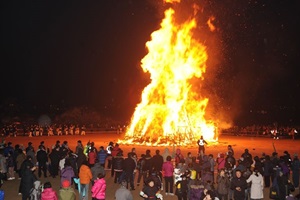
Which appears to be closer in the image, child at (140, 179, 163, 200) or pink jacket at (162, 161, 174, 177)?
child at (140, 179, 163, 200)

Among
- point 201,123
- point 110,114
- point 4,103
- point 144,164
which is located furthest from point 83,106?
point 144,164

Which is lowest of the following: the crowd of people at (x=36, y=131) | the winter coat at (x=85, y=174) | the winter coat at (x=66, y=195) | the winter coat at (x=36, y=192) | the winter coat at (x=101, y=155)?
the winter coat at (x=36, y=192)

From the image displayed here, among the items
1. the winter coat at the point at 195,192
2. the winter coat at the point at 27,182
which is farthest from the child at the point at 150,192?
the winter coat at the point at 27,182

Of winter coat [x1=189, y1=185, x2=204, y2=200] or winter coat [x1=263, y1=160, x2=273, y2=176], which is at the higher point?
winter coat [x1=263, y1=160, x2=273, y2=176]

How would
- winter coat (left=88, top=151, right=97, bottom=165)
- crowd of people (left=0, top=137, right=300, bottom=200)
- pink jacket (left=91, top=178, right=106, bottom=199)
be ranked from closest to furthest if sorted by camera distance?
crowd of people (left=0, top=137, right=300, bottom=200) < pink jacket (left=91, top=178, right=106, bottom=199) < winter coat (left=88, top=151, right=97, bottom=165)

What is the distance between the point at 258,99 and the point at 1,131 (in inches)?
1659

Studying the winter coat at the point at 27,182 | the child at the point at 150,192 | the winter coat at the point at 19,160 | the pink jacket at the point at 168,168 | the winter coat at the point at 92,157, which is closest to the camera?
the child at the point at 150,192

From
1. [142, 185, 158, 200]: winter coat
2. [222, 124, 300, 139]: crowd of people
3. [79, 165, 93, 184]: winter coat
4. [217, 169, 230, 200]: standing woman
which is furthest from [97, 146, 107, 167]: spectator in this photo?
[222, 124, 300, 139]: crowd of people

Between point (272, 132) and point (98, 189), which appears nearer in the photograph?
point (98, 189)

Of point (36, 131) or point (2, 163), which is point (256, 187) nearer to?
point (2, 163)

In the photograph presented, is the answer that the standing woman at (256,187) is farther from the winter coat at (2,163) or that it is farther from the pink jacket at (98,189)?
the winter coat at (2,163)

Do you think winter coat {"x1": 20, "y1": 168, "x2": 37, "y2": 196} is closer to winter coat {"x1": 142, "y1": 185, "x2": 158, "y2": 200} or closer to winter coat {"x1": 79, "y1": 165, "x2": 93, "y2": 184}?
winter coat {"x1": 79, "y1": 165, "x2": 93, "y2": 184}

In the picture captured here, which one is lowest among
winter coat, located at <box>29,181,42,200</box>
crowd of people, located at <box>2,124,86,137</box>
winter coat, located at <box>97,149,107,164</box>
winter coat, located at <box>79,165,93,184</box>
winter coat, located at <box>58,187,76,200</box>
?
winter coat, located at <box>29,181,42,200</box>

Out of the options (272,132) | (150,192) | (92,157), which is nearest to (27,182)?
(150,192)
